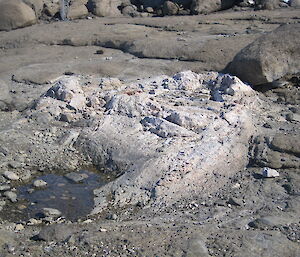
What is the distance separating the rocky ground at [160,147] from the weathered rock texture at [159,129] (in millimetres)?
16

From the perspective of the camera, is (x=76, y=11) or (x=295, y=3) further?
(x=76, y=11)

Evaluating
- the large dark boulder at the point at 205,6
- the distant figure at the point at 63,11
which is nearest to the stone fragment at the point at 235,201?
the large dark boulder at the point at 205,6

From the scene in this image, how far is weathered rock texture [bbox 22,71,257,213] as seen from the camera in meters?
5.60

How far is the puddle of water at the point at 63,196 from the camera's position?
5.42 meters

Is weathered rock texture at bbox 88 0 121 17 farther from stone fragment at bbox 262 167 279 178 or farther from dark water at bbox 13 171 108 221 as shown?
stone fragment at bbox 262 167 279 178

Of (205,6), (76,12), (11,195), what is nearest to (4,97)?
(11,195)

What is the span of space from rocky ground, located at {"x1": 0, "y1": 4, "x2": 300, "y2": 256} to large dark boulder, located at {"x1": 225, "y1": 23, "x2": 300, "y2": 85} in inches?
0.7

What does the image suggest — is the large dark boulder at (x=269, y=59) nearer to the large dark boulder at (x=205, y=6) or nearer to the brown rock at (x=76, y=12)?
the large dark boulder at (x=205, y=6)

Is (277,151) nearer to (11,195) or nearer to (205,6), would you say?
(11,195)

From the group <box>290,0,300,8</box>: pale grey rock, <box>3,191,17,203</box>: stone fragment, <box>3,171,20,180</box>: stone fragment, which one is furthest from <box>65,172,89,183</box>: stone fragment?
<box>290,0,300,8</box>: pale grey rock

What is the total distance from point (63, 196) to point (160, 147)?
128 cm

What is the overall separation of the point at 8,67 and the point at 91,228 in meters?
5.29

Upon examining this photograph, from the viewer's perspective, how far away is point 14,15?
40.5ft

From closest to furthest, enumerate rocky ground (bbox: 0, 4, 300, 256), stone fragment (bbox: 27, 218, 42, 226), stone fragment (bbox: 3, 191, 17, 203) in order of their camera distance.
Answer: rocky ground (bbox: 0, 4, 300, 256) → stone fragment (bbox: 27, 218, 42, 226) → stone fragment (bbox: 3, 191, 17, 203)
